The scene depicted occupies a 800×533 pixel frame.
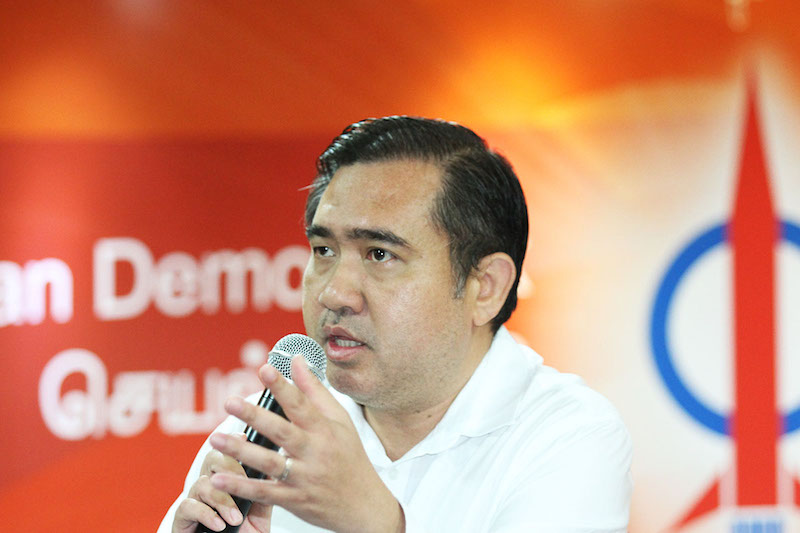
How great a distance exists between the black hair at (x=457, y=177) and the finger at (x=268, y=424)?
76cm

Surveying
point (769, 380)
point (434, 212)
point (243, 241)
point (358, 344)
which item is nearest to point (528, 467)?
point (358, 344)

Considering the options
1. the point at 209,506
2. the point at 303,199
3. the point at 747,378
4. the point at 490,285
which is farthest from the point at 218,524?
the point at 747,378

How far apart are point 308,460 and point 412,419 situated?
0.79 m

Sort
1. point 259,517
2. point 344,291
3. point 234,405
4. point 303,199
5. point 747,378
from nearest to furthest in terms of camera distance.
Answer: point 234,405, point 259,517, point 344,291, point 303,199, point 747,378

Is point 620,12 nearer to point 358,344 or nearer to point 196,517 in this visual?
point 358,344

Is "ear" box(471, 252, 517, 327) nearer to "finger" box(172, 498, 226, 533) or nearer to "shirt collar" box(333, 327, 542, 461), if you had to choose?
"shirt collar" box(333, 327, 542, 461)

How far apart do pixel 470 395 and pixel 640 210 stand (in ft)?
6.67

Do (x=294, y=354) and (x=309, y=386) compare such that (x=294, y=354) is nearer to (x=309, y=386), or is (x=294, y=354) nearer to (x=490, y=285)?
(x=309, y=386)

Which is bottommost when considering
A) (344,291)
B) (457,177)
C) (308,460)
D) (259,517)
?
(259,517)

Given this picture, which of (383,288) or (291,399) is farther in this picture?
(383,288)

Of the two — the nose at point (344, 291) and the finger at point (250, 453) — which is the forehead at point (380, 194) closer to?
the nose at point (344, 291)

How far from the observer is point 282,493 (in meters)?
1.20

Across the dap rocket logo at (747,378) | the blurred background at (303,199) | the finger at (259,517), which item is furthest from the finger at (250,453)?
the dap rocket logo at (747,378)

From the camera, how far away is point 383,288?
5.83ft
